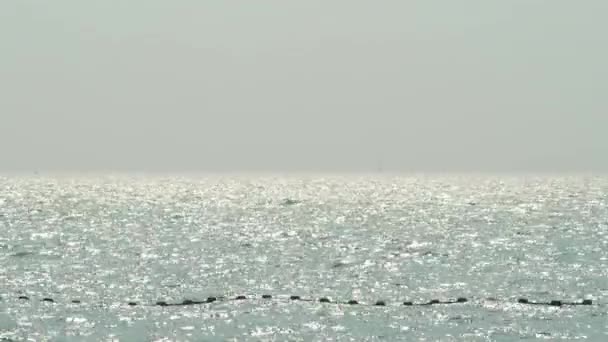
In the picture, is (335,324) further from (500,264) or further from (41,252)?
(41,252)

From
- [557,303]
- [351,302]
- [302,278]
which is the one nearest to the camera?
[557,303]

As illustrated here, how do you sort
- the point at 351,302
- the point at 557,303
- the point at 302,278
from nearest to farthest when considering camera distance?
the point at 557,303 → the point at 351,302 → the point at 302,278

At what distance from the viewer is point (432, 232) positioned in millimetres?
123750

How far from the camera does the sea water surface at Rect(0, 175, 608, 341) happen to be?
5638 cm

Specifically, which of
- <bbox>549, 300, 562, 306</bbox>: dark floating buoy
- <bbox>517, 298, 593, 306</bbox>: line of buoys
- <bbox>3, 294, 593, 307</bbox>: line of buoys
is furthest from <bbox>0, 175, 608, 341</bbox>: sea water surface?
<bbox>549, 300, 562, 306</bbox>: dark floating buoy

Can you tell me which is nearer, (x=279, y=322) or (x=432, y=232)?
(x=279, y=322)

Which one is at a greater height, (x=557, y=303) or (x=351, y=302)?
(x=557, y=303)

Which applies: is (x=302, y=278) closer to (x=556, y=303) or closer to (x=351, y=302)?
(x=351, y=302)

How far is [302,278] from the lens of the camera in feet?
253

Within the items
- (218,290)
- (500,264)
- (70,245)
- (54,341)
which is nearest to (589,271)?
(500,264)

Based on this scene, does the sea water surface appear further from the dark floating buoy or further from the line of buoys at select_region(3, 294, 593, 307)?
the dark floating buoy

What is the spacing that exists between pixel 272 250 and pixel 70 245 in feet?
70.5

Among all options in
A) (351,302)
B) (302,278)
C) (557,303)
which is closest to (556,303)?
(557,303)

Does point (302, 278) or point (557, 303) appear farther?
point (302, 278)
